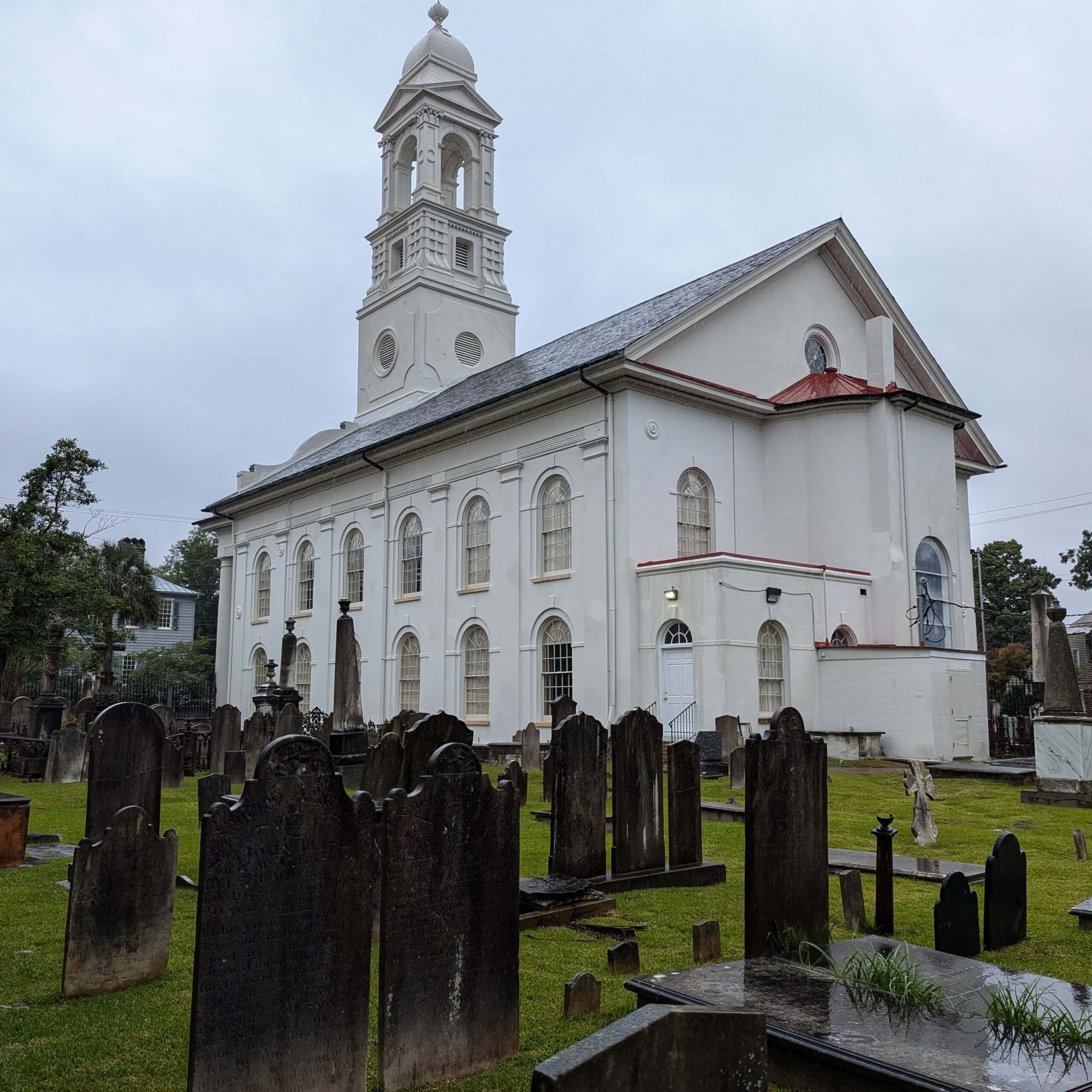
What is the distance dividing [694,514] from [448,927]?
20556mm

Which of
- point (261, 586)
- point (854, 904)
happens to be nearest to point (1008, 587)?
point (261, 586)

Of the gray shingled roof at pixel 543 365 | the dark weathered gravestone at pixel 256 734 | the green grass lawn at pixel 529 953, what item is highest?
the gray shingled roof at pixel 543 365

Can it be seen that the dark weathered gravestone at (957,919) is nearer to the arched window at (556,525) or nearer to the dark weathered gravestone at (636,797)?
the dark weathered gravestone at (636,797)

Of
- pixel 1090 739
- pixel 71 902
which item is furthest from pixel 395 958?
pixel 1090 739

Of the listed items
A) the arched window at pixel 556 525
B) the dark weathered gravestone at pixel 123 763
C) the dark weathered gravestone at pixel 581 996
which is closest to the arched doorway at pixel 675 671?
the arched window at pixel 556 525

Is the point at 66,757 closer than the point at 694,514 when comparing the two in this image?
Yes

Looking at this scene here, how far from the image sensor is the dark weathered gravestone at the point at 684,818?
939 cm

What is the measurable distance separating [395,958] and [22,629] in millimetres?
29904

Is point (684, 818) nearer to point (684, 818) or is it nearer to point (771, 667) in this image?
point (684, 818)

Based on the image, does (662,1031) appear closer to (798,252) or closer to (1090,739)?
(1090,739)

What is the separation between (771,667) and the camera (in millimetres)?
22375

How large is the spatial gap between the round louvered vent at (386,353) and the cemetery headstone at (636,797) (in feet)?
112

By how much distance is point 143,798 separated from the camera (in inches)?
350

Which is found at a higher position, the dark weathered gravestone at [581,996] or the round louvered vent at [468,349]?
the round louvered vent at [468,349]
